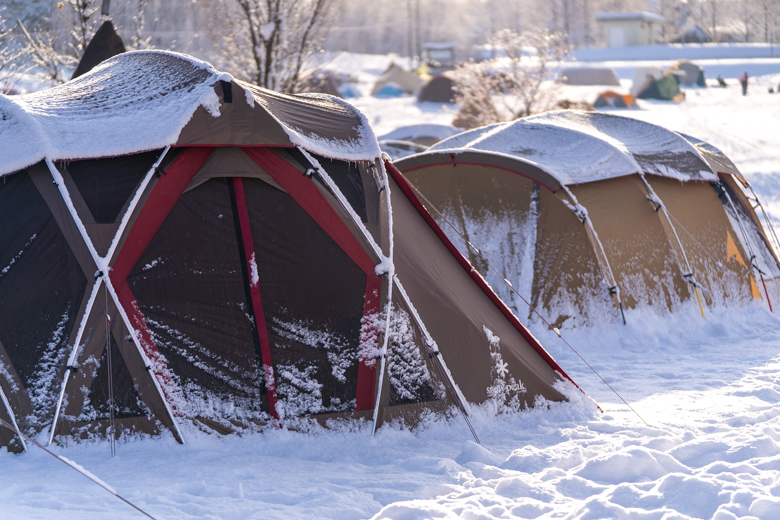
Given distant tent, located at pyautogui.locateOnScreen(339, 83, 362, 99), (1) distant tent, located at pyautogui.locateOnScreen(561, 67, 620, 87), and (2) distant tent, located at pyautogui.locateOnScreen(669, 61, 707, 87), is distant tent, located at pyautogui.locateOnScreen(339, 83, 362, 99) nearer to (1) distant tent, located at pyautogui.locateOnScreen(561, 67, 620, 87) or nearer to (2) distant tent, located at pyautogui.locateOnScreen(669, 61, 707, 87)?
(1) distant tent, located at pyautogui.locateOnScreen(561, 67, 620, 87)

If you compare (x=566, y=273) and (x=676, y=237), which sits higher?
(x=676, y=237)

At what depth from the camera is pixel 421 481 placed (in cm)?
379

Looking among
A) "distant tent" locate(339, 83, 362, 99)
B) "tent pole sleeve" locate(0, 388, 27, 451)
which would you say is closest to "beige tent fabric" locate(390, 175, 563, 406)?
"tent pole sleeve" locate(0, 388, 27, 451)

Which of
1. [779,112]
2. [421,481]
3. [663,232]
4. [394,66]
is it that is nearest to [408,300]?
[421,481]

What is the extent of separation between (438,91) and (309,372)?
31.3 meters

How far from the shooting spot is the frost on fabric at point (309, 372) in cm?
426

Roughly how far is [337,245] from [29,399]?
1.96 meters

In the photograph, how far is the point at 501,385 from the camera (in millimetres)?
4691

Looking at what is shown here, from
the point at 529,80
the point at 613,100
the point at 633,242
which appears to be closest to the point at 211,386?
the point at 633,242

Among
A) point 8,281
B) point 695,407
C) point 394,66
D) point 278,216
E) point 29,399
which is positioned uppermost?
point 394,66

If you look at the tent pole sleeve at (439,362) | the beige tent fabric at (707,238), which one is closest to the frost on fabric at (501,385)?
the tent pole sleeve at (439,362)

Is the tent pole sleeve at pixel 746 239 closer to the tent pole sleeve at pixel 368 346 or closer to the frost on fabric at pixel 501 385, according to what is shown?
the frost on fabric at pixel 501 385

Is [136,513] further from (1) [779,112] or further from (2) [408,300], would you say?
(1) [779,112]

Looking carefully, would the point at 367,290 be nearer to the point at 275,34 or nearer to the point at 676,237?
the point at 676,237
